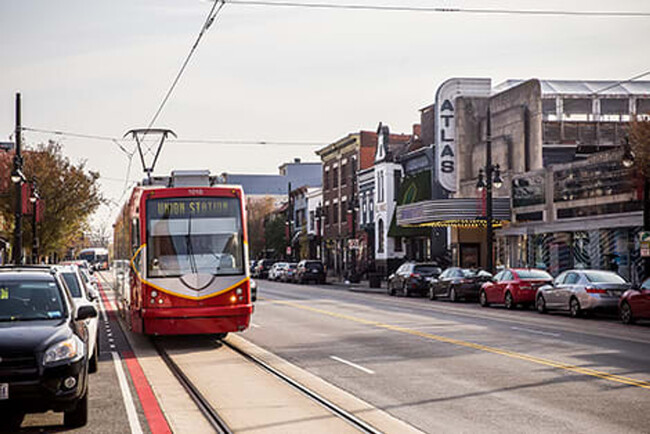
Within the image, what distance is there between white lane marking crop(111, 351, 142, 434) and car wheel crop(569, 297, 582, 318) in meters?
14.7

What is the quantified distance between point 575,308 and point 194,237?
42.9ft

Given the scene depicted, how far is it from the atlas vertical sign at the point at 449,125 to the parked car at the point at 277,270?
19.9 metres

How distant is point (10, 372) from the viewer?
8836 millimetres

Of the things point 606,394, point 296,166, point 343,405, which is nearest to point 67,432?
point 343,405

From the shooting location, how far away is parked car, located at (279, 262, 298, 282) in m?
65.4

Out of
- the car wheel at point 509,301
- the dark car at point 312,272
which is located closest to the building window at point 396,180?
the dark car at point 312,272

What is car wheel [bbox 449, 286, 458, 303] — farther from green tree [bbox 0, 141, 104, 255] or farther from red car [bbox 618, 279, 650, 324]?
green tree [bbox 0, 141, 104, 255]

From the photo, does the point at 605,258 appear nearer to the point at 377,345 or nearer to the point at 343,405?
the point at 377,345

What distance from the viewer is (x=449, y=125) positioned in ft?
168

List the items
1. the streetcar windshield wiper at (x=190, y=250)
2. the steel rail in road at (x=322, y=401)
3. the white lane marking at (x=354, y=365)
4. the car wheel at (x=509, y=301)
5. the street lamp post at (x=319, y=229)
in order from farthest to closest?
the street lamp post at (x=319, y=229) → the car wheel at (x=509, y=301) → the streetcar windshield wiper at (x=190, y=250) → the white lane marking at (x=354, y=365) → the steel rail in road at (x=322, y=401)

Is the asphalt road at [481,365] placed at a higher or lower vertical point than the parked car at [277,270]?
lower

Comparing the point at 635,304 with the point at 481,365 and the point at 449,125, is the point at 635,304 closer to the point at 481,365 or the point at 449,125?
the point at 481,365

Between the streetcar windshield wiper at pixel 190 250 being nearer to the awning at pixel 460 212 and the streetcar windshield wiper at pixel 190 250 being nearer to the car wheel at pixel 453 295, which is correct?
the car wheel at pixel 453 295

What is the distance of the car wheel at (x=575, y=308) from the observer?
2592 cm
